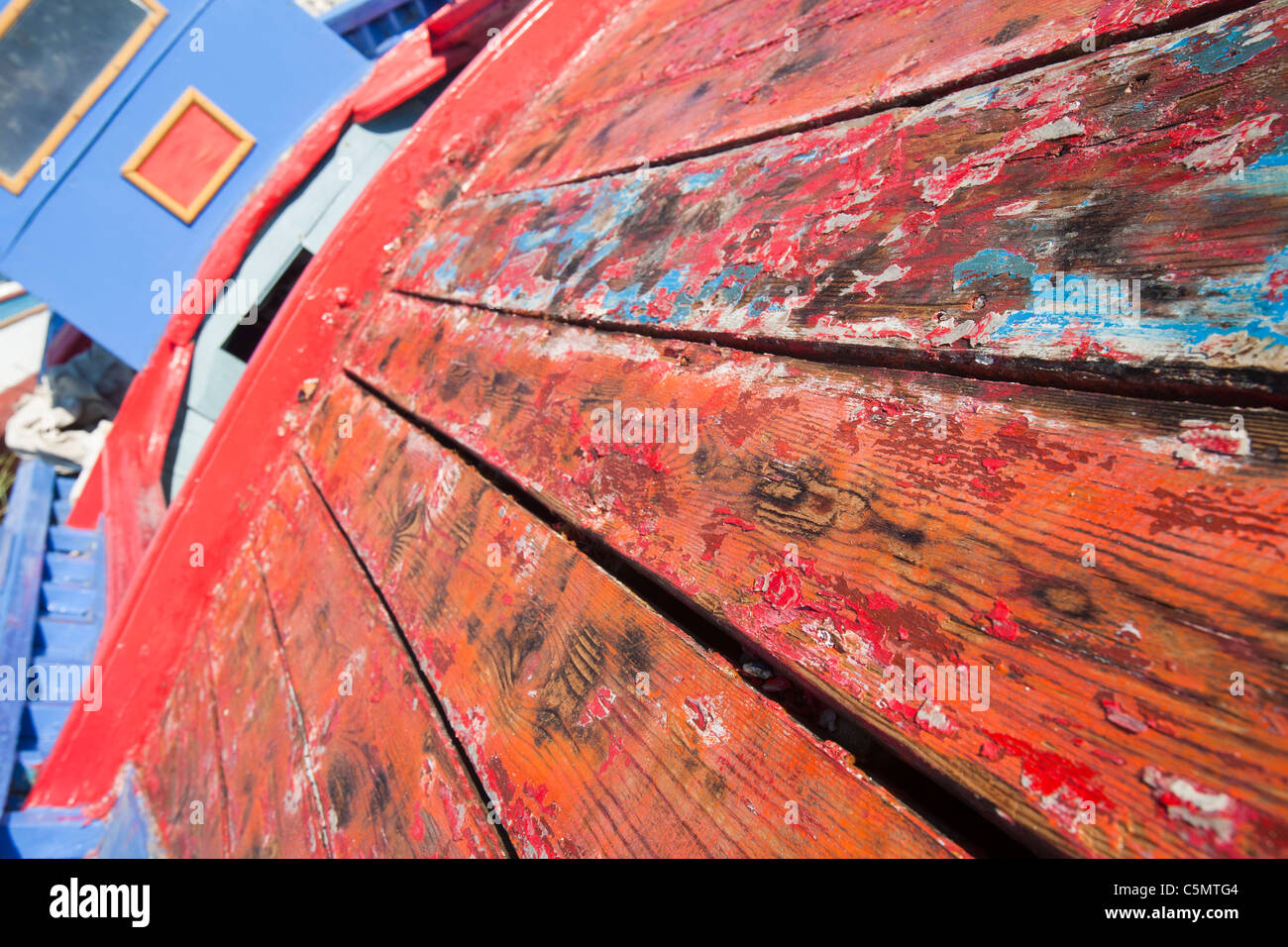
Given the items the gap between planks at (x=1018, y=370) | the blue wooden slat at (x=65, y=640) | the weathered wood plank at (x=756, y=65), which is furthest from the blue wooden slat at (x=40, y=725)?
the gap between planks at (x=1018, y=370)

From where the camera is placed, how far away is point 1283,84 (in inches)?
23.5

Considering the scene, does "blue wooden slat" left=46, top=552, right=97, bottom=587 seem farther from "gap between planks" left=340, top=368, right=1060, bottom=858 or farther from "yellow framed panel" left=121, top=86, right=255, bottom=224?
"gap between planks" left=340, top=368, right=1060, bottom=858

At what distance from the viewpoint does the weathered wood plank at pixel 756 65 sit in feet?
2.84

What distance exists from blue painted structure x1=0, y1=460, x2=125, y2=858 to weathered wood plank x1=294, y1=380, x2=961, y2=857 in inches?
64.1

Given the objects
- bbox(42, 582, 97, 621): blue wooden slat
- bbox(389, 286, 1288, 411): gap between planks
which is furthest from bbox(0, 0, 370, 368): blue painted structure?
bbox(389, 286, 1288, 411): gap between planks

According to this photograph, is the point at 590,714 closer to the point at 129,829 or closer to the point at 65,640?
the point at 129,829

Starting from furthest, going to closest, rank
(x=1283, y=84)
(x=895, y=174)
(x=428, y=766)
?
(x=428, y=766), (x=895, y=174), (x=1283, y=84)

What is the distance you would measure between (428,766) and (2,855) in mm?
2417

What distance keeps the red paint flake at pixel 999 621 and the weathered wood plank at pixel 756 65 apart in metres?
0.67

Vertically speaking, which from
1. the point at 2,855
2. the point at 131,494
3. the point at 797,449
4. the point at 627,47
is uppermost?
the point at 627,47
